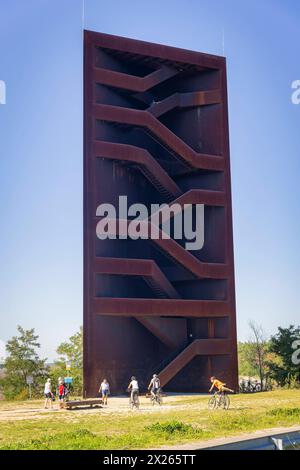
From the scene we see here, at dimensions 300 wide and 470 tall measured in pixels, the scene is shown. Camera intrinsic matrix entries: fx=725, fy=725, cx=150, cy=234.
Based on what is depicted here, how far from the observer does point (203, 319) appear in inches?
1999

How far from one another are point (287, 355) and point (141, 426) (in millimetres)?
31513

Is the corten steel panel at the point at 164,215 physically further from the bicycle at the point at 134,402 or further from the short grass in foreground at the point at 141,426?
the short grass in foreground at the point at 141,426

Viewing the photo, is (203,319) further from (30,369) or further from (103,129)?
(30,369)

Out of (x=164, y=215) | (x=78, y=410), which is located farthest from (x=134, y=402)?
(x=164, y=215)

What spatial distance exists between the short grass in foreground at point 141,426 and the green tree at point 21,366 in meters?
28.3

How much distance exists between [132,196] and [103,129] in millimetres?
5685

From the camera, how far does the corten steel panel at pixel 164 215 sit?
4712cm

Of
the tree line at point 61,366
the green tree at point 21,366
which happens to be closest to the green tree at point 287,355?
the tree line at point 61,366

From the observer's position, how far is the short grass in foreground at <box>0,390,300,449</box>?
21406 millimetres

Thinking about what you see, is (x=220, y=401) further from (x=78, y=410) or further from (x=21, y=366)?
(x=21, y=366)

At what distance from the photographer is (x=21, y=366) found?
6400 cm

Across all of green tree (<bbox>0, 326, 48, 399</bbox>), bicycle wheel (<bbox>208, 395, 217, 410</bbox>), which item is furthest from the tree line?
bicycle wheel (<bbox>208, 395, 217, 410</bbox>)

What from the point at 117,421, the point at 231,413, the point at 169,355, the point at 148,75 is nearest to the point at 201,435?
the point at 117,421

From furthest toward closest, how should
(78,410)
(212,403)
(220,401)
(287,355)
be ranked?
1. (287,355)
2. (78,410)
3. (212,403)
4. (220,401)
